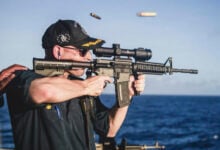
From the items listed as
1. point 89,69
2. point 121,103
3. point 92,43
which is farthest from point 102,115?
point 92,43

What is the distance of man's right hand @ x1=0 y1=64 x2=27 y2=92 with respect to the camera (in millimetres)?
4945

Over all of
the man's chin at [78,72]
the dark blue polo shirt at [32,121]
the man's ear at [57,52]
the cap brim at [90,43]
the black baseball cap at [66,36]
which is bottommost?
the dark blue polo shirt at [32,121]

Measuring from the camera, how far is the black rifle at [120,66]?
18.2 feet

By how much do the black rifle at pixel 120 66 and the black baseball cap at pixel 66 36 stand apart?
0.29 m

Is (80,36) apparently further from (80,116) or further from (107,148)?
(107,148)

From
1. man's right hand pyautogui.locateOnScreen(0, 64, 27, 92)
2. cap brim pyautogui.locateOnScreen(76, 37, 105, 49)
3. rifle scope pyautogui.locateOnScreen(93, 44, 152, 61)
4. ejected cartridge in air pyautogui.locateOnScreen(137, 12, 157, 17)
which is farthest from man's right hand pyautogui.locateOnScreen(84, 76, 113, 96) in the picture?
ejected cartridge in air pyautogui.locateOnScreen(137, 12, 157, 17)

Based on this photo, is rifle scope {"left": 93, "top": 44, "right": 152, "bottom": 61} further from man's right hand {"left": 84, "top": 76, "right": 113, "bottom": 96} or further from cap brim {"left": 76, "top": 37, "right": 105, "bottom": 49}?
man's right hand {"left": 84, "top": 76, "right": 113, "bottom": 96}

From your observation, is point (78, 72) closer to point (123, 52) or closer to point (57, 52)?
point (57, 52)

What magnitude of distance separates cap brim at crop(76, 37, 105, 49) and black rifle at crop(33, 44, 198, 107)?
0.25 metres

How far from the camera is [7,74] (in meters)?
5.04

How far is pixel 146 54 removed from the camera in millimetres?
6766

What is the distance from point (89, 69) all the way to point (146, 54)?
4.27 ft

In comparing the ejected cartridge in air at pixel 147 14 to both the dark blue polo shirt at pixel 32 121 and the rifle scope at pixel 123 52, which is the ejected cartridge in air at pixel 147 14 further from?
the dark blue polo shirt at pixel 32 121

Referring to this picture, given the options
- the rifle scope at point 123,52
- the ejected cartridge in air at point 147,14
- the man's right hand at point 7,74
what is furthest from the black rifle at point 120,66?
the ejected cartridge in air at point 147,14
